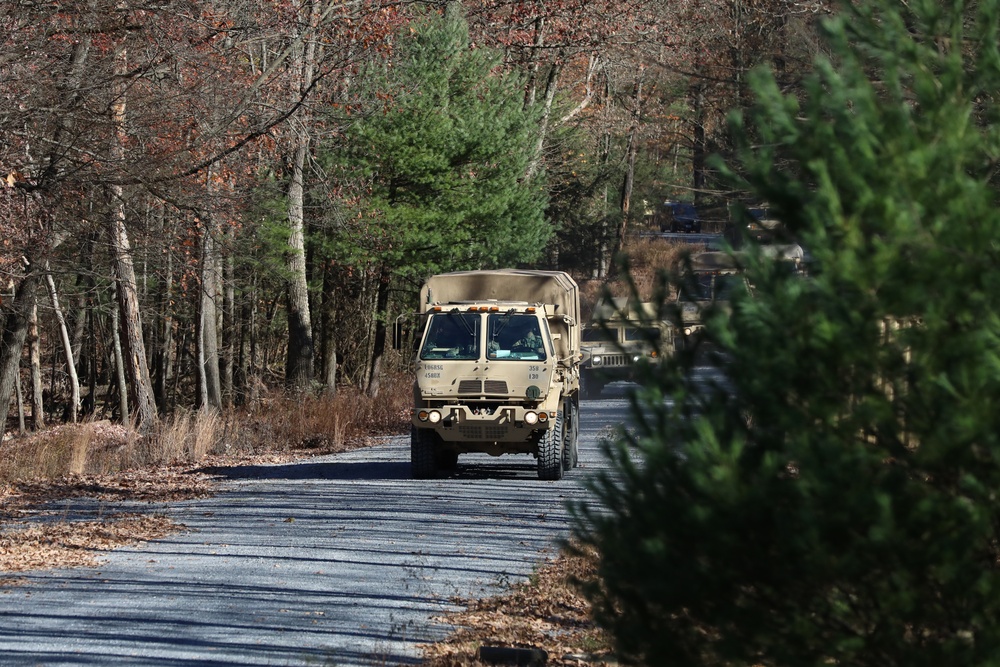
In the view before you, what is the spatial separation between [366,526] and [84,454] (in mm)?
8110

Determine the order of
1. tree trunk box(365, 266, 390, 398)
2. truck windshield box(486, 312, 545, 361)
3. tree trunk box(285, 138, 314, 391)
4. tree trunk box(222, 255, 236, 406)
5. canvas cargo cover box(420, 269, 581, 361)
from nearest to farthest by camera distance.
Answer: truck windshield box(486, 312, 545, 361)
canvas cargo cover box(420, 269, 581, 361)
tree trunk box(285, 138, 314, 391)
tree trunk box(365, 266, 390, 398)
tree trunk box(222, 255, 236, 406)

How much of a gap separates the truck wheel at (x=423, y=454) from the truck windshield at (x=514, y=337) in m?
1.33

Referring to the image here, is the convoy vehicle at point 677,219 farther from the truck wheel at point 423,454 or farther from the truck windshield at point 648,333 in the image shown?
the truck windshield at point 648,333

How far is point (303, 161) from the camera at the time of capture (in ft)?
95.7

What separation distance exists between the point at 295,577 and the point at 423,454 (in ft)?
21.6

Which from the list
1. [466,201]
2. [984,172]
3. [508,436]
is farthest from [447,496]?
[466,201]

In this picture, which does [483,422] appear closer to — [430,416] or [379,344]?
[430,416]

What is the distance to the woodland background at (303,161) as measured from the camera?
14812mm

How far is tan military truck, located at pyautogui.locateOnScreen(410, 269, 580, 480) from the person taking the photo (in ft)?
50.1

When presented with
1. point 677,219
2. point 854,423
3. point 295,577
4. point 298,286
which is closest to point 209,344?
point 298,286

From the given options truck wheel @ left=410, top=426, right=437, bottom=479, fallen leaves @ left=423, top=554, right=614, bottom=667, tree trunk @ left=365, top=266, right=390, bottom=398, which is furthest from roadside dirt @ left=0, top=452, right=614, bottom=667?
tree trunk @ left=365, top=266, right=390, bottom=398

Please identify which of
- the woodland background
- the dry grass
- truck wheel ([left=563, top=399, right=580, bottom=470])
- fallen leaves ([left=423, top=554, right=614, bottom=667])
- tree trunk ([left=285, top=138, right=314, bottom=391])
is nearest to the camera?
fallen leaves ([left=423, top=554, right=614, bottom=667])

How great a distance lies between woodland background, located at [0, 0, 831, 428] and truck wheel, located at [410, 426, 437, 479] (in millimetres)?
3230

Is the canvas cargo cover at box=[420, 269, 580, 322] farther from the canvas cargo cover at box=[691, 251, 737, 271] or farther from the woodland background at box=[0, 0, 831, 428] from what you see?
the canvas cargo cover at box=[691, 251, 737, 271]
